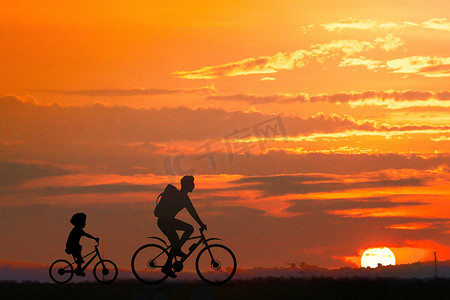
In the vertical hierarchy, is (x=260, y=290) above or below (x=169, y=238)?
below

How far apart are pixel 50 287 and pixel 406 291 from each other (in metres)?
11.6

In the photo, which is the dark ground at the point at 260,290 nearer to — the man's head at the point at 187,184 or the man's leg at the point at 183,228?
the man's leg at the point at 183,228

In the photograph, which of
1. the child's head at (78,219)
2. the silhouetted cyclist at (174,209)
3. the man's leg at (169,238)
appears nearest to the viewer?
the silhouetted cyclist at (174,209)

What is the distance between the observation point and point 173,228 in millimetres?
23281

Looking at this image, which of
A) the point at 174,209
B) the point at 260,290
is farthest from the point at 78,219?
the point at 260,290

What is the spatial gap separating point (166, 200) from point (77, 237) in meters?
4.35

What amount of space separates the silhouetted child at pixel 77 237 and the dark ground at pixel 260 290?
945 millimetres

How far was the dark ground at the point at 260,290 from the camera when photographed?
22.4 metres

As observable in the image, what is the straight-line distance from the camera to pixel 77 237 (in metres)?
25.6

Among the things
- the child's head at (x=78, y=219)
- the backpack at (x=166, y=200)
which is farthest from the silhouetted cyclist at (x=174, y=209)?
the child's head at (x=78, y=219)

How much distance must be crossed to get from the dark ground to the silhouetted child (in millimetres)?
945

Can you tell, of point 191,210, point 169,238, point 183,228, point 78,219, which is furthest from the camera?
point 78,219

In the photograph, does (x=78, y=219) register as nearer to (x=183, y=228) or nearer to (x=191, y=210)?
(x=183, y=228)

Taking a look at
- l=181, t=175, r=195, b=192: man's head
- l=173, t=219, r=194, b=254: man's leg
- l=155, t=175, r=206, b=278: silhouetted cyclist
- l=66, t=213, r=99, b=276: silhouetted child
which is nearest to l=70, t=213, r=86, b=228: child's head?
l=66, t=213, r=99, b=276: silhouetted child
